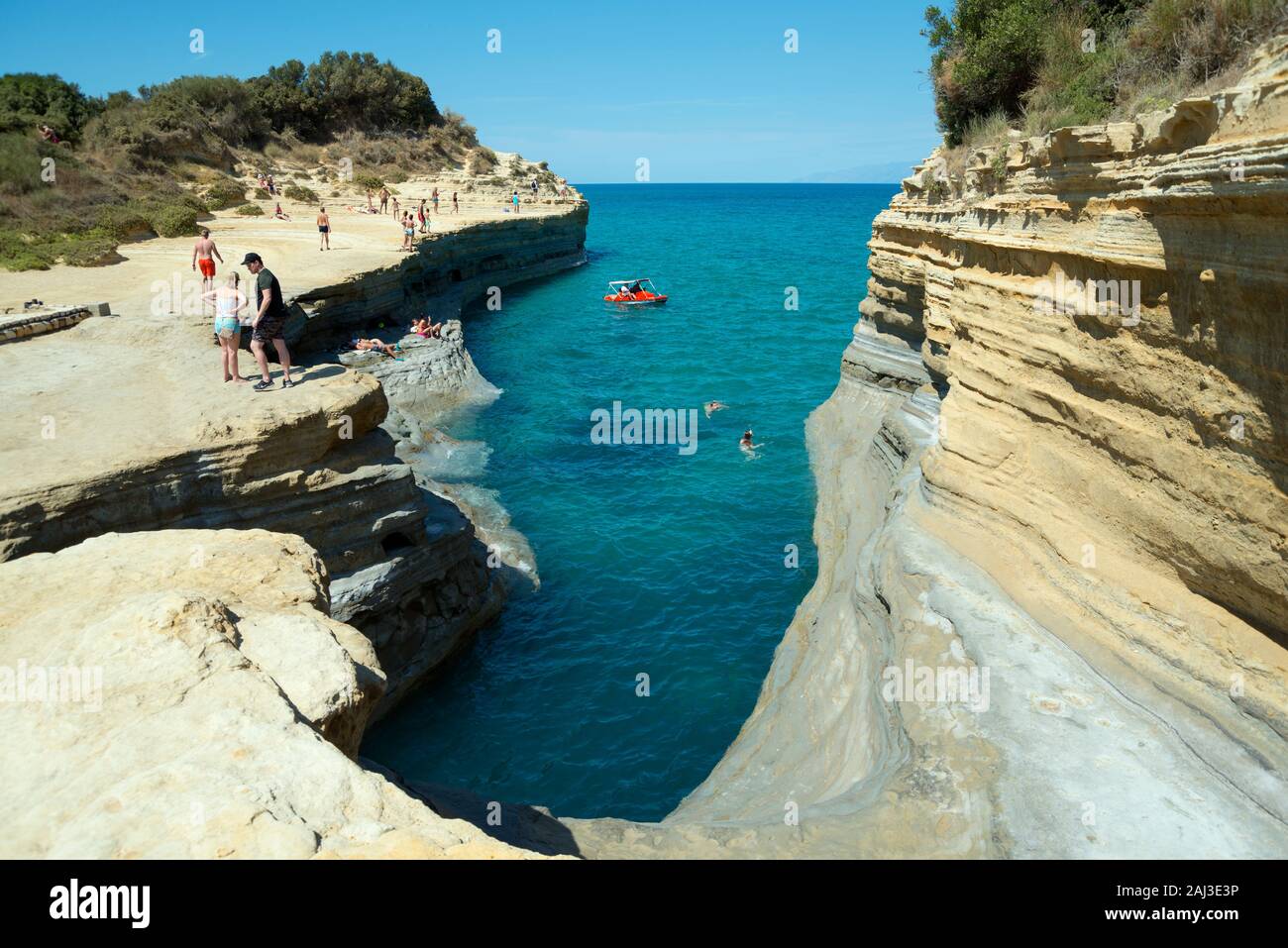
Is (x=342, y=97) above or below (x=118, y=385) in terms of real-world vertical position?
above

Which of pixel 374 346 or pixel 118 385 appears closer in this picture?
pixel 118 385

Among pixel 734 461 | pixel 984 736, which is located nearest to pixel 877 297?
pixel 734 461

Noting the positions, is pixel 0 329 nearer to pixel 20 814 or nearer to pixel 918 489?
pixel 20 814

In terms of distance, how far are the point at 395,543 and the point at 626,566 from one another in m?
6.22

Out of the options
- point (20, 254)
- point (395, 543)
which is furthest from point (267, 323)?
point (20, 254)

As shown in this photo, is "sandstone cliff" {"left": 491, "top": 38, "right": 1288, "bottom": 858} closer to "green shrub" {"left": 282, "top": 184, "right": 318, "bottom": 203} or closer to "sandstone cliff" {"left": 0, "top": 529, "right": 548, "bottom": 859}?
"sandstone cliff" {"left": 0, "top": 529, "right": 548, "bottom": 859}

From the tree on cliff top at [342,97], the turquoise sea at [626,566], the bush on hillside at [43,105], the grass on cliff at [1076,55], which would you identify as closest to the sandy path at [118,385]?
the turquoise sea at [626,566]

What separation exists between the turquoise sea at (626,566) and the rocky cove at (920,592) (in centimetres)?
135

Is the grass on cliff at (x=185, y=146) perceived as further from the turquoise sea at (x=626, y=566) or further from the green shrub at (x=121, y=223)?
the turquoise sea at (x=626, y=566)

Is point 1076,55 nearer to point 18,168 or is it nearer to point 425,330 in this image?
point 425,330

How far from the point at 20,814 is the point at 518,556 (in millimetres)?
13842

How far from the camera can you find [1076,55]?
14.8 m

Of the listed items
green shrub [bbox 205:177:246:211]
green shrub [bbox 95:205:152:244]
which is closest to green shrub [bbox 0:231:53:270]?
green shrub [bbox 95:205:152:244]

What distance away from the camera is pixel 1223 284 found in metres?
7.41
